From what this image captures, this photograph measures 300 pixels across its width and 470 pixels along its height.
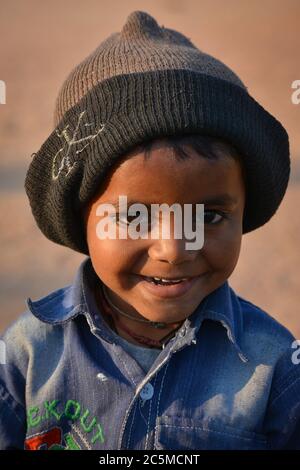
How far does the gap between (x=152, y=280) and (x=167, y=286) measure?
0.04 meters

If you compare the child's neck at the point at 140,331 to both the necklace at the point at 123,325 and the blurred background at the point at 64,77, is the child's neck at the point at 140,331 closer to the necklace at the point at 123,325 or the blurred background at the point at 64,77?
the necklace at the point at 123,325

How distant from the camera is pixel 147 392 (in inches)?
57.0

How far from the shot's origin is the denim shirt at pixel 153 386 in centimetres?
144

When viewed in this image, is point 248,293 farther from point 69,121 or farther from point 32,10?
point 32,10

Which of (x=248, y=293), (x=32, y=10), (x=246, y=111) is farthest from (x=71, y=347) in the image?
(x=32, y=10)

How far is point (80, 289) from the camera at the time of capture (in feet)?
5.19

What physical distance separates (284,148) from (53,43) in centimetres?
301
